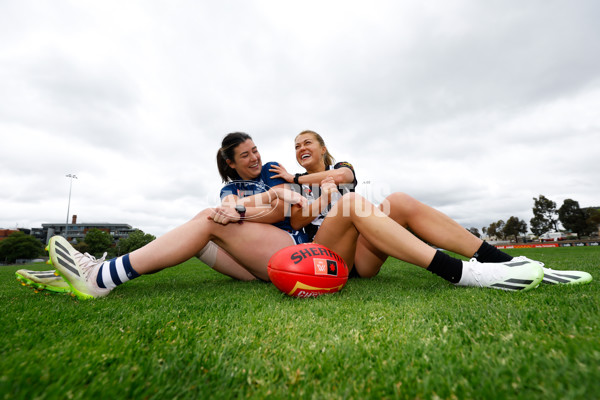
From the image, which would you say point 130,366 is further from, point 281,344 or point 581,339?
point 581,339

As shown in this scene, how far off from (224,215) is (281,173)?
1.09 metres

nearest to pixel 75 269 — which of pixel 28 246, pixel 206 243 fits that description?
pixel 206 243

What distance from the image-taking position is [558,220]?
58.4 m

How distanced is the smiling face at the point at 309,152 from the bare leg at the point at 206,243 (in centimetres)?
121

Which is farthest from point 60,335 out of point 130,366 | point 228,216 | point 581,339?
point 581,339

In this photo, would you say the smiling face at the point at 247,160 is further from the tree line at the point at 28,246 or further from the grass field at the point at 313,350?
the tree line at the point at 28,246

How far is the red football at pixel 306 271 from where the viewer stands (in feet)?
8.11

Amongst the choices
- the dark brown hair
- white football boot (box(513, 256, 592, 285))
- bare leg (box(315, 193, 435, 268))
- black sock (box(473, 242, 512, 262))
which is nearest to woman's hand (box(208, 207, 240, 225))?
bare leg (box(315, 193, 435, 268))

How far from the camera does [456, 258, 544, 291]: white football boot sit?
242 centimetres

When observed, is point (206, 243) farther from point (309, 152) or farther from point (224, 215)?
point (309, 152)

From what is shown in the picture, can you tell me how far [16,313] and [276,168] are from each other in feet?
8.39

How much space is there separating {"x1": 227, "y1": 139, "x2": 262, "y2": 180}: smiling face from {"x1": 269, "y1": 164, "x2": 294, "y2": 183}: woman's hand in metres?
0.24

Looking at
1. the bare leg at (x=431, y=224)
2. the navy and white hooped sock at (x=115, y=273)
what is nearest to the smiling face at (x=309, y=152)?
the bare leg at (x=431, y=224)

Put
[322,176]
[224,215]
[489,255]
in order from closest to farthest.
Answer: [224,215]
[489,255]
[322,176]
